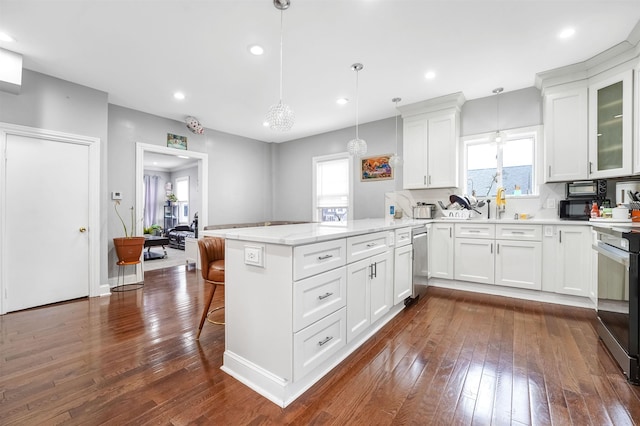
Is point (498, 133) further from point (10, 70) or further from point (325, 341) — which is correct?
point (10, 70)

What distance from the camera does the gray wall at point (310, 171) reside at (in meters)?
4.81

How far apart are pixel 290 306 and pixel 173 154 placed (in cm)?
426

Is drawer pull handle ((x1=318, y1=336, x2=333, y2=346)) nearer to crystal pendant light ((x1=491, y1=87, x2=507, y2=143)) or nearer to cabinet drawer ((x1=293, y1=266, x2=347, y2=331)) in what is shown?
cabinet drawer ((x1=293, y1=266, x2=347, y2=331))

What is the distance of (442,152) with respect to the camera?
3984mm

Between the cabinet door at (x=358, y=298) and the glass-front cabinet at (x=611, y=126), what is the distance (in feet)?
9.31

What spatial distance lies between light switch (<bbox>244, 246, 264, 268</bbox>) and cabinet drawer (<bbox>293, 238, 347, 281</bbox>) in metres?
0.25

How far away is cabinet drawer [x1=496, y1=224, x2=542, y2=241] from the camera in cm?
320

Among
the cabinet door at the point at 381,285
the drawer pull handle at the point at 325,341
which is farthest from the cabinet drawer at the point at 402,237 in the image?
the drawer pull handle at the point at 325,341

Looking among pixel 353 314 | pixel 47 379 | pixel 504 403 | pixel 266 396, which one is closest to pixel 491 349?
pixel 504 403

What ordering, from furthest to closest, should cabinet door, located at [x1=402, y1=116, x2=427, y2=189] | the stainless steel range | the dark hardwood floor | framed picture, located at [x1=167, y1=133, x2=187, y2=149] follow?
framed picture, located at [x1=167, y1=133, x2=187, y2=149] → cabinet door, located at [x1=402, y1=116, x2=427, y2=189] → the stainless steel range → the dark hardwood floor

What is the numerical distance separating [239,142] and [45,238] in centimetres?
347

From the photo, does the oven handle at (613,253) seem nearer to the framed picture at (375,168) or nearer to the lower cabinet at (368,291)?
the lower cabinet at (368,291)

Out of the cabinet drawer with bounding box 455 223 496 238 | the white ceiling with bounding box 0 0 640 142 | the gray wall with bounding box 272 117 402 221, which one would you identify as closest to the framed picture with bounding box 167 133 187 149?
the white ceiling with bounding box 0 0 640 142

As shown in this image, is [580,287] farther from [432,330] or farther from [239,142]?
[239,142]
